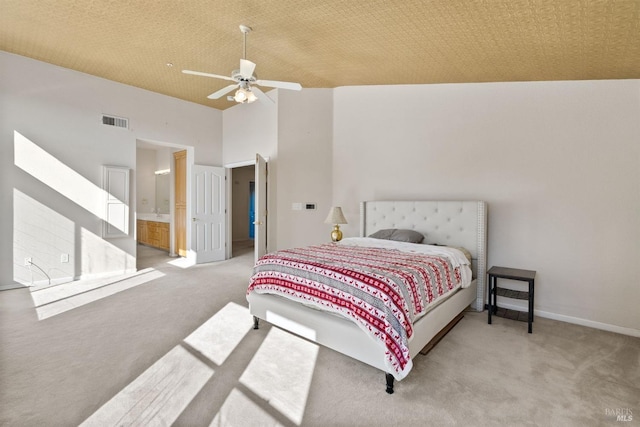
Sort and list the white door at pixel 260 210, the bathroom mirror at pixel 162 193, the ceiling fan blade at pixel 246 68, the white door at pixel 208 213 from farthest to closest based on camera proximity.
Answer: the bathroom mirror at pixel 162 193, the white door at pixel 208 213, the white door at pixel 260 210, the ceiling fan blade at pixel 246 68

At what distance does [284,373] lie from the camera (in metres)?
2.19

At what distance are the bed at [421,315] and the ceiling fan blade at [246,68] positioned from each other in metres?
2.09

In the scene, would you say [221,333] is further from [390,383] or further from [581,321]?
[581,321]

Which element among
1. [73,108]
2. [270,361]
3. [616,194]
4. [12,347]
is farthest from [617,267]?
[73,108]

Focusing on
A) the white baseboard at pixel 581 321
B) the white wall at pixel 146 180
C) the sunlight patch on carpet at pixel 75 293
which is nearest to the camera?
the white baseboard at pixel 581 321

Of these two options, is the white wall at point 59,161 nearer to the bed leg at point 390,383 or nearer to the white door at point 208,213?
the white door at point 208,213

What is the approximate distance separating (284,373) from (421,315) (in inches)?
43.7

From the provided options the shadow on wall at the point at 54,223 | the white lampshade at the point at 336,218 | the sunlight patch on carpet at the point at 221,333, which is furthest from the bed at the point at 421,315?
the shadow on wall at the point at 54,223

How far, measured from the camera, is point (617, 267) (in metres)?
3.06

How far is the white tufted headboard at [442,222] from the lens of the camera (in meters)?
3.62

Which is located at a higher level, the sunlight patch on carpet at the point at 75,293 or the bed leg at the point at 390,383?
the bed leg at the point at 390,383

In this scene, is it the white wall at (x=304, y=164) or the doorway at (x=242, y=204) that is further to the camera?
the doorway at (x=242, y=204)

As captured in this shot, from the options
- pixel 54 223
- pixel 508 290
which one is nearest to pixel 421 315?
pixel 508 290

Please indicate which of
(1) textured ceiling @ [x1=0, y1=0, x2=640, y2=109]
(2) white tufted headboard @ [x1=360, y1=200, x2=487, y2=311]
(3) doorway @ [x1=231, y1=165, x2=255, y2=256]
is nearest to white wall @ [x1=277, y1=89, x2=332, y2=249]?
(1) textured ceiling @ [x1=0, y1=0, x2=640, y2=109]
